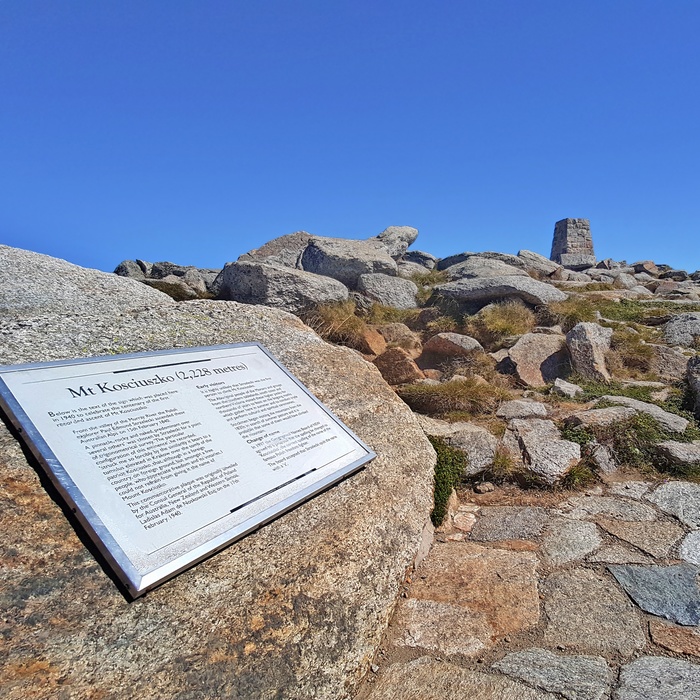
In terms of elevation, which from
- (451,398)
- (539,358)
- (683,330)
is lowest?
(451,398)

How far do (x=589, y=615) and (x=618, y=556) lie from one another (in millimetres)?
643

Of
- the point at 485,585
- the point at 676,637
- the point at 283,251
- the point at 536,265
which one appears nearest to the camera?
the point at 676,637

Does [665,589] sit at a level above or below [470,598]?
above

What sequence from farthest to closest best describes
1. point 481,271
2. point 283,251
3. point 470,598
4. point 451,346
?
point 283,251, point 481,271, point 451,346, point 470,598

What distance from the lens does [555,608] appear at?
242 centimetres

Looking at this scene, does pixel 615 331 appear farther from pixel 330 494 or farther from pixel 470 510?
pixel 330 494

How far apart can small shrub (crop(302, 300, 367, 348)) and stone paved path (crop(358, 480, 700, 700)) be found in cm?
464

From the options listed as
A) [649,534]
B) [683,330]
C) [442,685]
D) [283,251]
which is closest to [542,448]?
[649,534]

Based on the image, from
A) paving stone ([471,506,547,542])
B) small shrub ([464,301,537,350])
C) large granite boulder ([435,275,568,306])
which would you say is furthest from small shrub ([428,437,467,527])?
large granite boulder ([435,275,568,306])

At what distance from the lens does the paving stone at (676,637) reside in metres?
2.07

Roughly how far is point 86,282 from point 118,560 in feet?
11.7

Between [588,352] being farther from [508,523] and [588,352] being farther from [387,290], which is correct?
[387,290]

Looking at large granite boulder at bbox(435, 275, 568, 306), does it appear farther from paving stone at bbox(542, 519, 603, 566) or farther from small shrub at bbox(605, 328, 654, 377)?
paving stone at bbox(542, 519, 603, 566)

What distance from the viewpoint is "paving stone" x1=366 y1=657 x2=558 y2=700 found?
185 centimetres
